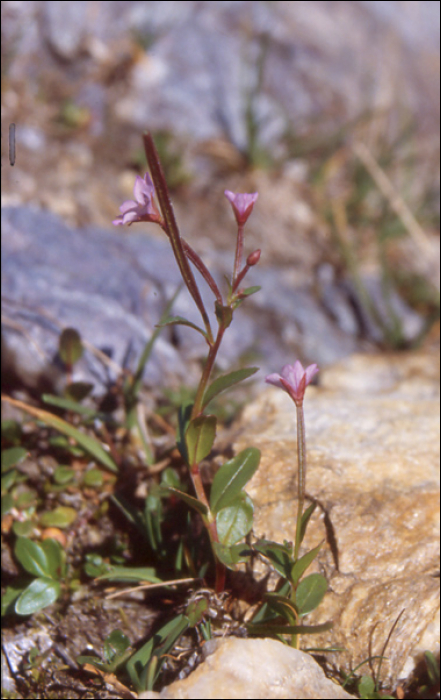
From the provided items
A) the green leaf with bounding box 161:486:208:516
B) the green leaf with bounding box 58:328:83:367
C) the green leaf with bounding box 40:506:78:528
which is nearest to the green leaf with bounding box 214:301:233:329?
the green leaf with bounding box 161:486:208:516

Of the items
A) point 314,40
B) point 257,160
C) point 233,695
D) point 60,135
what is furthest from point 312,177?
point 233,695

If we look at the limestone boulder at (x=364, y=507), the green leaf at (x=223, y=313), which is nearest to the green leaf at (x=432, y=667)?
the limestone boulder at (x=364, y=507)

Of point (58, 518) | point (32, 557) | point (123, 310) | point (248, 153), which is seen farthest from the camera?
point (248, 153)

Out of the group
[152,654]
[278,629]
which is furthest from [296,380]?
[152,654]

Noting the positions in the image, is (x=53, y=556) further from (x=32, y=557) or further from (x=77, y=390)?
(x=77, y=390)

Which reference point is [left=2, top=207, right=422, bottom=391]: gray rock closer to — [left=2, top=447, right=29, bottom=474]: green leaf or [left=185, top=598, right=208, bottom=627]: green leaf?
[left=2, top=447, right=29, bottom=474]: green leaf

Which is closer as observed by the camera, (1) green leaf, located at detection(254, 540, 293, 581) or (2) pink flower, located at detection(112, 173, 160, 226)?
(2) pink flower, located at detection(112, 173, 160, 226)

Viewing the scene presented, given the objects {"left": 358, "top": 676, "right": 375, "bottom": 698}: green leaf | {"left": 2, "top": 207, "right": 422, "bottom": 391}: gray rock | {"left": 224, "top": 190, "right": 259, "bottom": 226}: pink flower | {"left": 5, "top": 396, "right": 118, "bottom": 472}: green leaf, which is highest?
{"left": 2, "top": 207, "right": 422, "bottom": 391}: gray rock
